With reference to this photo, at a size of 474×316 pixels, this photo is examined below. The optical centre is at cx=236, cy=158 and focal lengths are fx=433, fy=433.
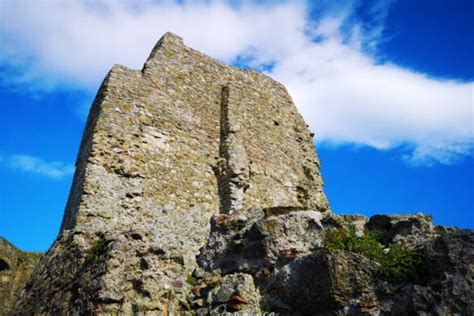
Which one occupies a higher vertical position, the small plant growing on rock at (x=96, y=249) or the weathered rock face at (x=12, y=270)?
the weathered rock face at (x=12, y=270)

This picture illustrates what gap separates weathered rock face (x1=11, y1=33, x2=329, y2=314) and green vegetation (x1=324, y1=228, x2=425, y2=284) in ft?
4.65

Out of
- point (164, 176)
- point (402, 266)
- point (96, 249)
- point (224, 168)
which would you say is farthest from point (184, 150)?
point (402, 266)

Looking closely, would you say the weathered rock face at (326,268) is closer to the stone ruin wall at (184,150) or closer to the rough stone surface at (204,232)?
the rough stone surface at (204,232)

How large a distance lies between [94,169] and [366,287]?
6.52 meters

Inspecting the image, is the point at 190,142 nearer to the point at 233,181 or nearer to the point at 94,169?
the point at 233,181

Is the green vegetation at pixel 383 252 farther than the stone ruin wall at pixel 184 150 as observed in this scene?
No

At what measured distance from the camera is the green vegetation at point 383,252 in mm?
5082

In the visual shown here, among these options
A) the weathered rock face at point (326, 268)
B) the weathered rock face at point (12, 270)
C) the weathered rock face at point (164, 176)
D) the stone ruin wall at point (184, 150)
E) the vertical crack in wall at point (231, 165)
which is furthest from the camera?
the weathered rock face at point (12, 270)

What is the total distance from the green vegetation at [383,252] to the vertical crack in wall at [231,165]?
→ 4.89 meters

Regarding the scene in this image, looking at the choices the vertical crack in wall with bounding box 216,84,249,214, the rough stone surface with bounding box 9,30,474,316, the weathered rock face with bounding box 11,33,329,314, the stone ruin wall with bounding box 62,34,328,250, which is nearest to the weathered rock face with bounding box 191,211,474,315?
the rough stone surface with bounding box 9,30,474,316

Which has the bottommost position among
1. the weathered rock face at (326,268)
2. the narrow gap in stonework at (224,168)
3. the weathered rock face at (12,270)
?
the weathered rock face at (326,268)

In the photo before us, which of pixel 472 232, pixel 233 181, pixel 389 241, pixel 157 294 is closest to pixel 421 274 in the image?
pixel 472 232

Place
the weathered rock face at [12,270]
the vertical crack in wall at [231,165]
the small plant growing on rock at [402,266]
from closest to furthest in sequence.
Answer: the small plant growing on rock at [402,266] → the vertical crack in wall at [231,165] → the weathered rock face at [12,270]

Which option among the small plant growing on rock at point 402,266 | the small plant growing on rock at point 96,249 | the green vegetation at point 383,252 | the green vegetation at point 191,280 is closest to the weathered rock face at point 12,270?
the small plant growing on rock at point 96,249
